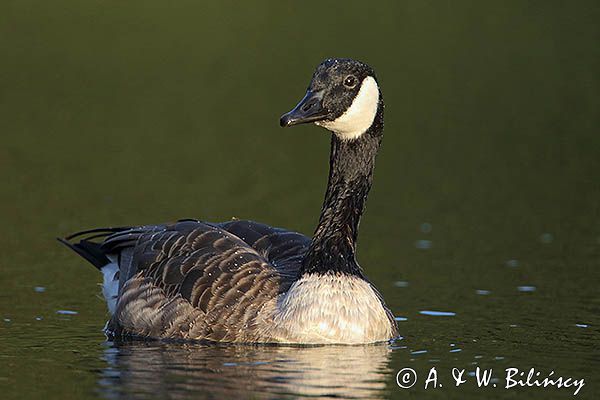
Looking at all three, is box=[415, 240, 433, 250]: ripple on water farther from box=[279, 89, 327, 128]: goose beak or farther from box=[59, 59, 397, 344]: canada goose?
box=[279, 89, 327, 128]: goose beak

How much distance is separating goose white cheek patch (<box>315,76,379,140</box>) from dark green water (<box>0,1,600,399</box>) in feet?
6.82

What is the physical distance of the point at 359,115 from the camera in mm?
12734

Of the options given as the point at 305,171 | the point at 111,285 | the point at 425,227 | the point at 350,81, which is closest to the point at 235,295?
the point at 111,285

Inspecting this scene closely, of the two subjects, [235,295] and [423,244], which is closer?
[235,295]

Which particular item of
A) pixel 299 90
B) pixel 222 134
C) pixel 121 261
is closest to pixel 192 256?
pixel 121 261

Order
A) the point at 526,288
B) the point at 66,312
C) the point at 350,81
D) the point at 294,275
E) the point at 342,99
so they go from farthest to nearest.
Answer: the point at 526,288 < the point at 66,312 < the point at 294,275 < the point at 350,81 < the point at 342,99

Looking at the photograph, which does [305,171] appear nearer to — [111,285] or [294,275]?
[111,285]

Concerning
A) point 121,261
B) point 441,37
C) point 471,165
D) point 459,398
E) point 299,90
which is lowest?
point 459,398

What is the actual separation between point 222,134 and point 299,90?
17.5ft

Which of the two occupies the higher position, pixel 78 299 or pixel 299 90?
pixel 299 90

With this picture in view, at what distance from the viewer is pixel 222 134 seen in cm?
2984

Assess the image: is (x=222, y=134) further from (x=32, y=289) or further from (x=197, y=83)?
(x=32, y=289)

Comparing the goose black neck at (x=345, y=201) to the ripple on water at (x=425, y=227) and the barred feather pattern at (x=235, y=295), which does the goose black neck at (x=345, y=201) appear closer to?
the barred feather pattern at (x=235, y=295)

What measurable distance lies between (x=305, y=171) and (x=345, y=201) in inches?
497
